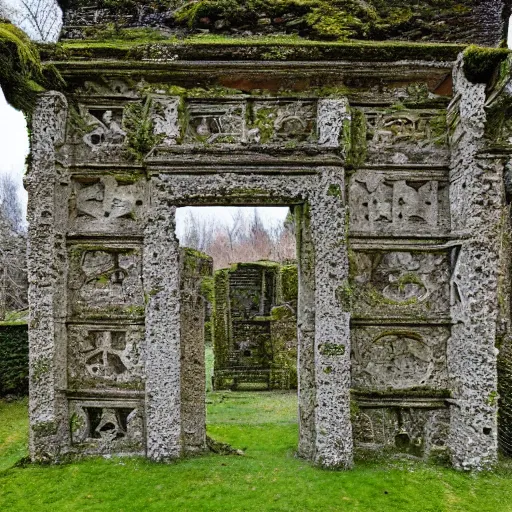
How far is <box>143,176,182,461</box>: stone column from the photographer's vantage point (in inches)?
188

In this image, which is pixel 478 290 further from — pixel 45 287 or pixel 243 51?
pixel 45 287

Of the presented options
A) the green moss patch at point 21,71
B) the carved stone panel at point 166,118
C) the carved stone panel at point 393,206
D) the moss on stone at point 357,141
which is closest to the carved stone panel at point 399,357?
the carved stone panel at point 393,206

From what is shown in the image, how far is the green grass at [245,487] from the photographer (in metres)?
4.07

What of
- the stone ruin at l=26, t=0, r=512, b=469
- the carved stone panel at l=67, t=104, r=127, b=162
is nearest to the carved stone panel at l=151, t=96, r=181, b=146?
the stone ruin at l=26, t=0, r=512, b=469

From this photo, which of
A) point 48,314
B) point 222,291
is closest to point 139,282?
point 48,314

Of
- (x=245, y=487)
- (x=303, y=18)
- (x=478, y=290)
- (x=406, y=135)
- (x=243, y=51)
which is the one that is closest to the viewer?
(x=245, y=487)

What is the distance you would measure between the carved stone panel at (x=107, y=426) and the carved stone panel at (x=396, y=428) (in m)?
2.33

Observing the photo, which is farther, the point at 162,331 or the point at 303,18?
the point at 303,18

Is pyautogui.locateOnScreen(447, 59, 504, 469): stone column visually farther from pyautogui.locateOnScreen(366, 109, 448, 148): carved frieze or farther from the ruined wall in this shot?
the ruined wall

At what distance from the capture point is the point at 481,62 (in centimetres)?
454

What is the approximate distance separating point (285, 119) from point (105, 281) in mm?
2631

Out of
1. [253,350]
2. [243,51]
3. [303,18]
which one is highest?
[303,18]

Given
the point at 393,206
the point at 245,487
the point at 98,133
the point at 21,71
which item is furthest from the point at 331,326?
the point at 21,71

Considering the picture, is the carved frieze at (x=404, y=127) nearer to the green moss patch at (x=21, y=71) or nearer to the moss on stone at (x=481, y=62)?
the moss on stone at (x=481, y=62)
